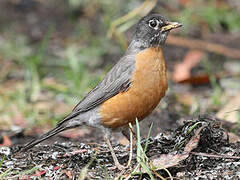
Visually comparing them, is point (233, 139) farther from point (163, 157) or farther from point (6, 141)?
point (6, 141)

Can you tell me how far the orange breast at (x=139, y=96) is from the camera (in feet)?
18.3

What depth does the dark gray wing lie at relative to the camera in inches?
227

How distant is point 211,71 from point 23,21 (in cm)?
497

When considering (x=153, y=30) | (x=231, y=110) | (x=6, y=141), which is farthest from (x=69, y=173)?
(x=231, y=110)

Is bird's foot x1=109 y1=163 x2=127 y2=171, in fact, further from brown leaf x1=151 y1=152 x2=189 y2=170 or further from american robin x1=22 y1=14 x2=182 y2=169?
brown leaf x1=151 y1=152 x2=189 y2=170

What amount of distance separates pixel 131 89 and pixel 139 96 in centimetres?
14

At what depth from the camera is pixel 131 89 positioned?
566 cm

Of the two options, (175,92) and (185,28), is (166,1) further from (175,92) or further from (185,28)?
(175,92)

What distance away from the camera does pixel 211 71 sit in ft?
32.1

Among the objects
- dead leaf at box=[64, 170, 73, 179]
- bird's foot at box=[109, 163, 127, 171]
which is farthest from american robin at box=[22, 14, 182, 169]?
dead leaf at box=[64, 170, 73, 179]

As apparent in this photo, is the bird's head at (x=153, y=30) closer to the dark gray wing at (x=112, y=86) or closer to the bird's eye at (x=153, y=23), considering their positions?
the bird's eye at (x=153, y=23)

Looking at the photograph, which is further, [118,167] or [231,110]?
[231,110]

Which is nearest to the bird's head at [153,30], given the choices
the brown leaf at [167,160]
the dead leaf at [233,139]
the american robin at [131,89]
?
the american robin at [131,89]

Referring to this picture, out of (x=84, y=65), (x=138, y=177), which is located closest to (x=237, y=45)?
(x=84, y=65)
